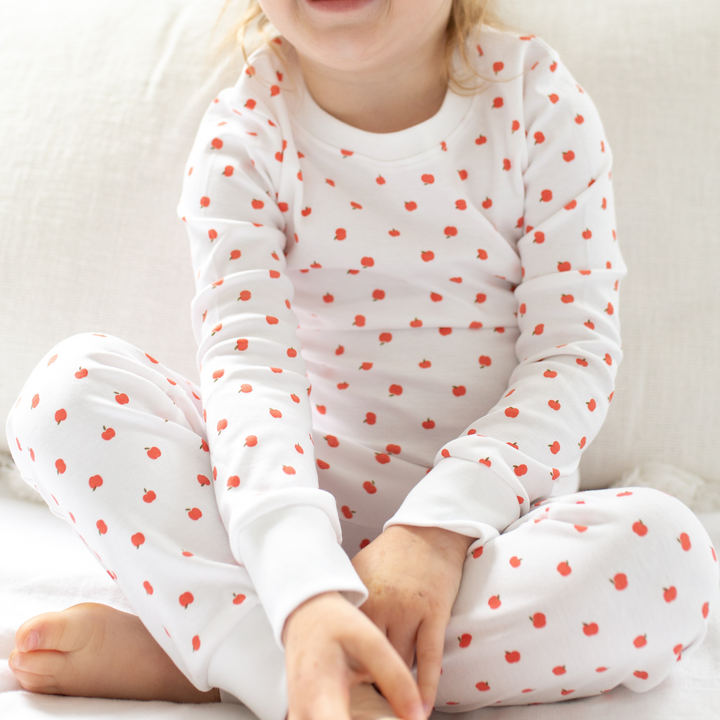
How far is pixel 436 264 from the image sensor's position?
2.58 ft

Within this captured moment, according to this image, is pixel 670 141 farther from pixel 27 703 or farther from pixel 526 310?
pixel 27 703

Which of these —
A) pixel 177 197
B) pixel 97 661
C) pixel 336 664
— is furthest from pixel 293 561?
pixel 177 197

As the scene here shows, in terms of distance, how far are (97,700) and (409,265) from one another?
0.48 metres

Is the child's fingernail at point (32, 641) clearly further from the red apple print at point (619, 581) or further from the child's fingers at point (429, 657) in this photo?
the red apple print at point (619, 581)

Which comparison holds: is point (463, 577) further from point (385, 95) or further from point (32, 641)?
point (385, 95)

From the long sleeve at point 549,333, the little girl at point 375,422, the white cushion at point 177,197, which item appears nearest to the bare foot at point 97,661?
the little girl at point 375,422

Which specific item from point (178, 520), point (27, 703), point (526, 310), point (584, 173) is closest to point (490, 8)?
point (584, 173)

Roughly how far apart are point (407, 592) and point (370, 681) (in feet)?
0.23

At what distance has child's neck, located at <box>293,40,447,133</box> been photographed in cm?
80

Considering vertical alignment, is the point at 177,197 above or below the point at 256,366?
above

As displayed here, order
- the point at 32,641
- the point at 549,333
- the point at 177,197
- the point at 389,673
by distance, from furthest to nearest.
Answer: the point at 177,197 < the point at 549,333 < the point at 32,641 < the point at 389,673

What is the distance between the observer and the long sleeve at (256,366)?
1.74 feet

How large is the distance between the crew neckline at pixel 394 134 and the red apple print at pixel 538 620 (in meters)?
0.46

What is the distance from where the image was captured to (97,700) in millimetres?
583
